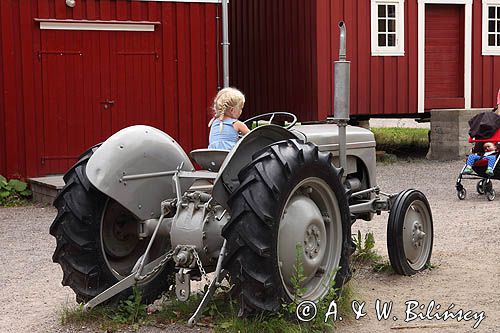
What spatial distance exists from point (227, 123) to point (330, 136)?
1241 mm

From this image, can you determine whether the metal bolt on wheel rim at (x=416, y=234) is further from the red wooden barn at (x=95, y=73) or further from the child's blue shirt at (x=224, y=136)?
the red wooden barn at (x=95, y=73)

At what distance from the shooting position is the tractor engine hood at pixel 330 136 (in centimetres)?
690

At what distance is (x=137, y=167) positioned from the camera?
19.3ft

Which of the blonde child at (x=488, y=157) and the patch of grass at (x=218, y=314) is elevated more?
the blonde child at (x=488, y=157)

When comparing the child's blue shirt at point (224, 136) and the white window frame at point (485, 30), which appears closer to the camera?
the child's blue shirt at point (224, 136)

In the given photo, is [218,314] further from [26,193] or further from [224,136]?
[26,193]

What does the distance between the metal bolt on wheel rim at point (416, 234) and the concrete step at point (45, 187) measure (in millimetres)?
6173

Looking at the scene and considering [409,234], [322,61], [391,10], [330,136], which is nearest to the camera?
[330,136]

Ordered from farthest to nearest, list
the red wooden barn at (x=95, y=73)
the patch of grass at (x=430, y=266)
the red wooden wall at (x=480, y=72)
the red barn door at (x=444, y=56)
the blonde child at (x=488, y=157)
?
the red wooden wall at (x=480, y=72), the red barn door at (x=444, y=56), the red wooden barn at (x=95, y=73), the blonde child at (x=488, y=157), the patch of grass at (x=430, y=266)

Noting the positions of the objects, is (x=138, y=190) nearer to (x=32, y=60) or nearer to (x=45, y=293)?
(x=45, y=293)

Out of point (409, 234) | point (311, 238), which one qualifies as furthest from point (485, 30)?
point (311, 238)

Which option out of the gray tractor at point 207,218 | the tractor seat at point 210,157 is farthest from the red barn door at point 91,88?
the tractor seat at point 210,157

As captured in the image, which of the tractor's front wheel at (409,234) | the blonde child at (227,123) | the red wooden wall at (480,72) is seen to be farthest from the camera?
the red wooden wall at (480,72)

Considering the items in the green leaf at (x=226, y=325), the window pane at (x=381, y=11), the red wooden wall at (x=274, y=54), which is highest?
the window pane at (x=381, y=11)
